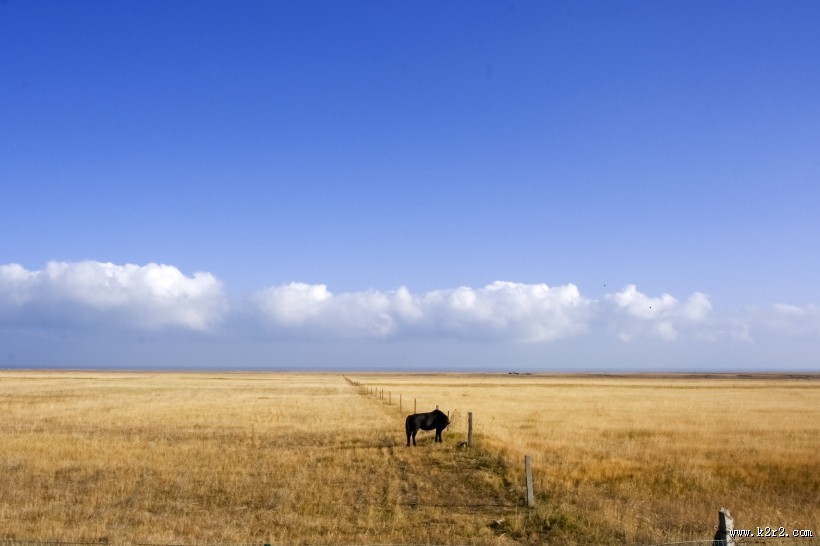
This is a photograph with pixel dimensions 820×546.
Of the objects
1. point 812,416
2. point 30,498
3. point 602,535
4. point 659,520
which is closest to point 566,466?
point 659,520

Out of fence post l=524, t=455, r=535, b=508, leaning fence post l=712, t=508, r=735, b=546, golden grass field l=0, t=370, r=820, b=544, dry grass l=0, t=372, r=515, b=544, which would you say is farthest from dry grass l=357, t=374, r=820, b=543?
leaning fence post l=712, t=508, r=735, b=546

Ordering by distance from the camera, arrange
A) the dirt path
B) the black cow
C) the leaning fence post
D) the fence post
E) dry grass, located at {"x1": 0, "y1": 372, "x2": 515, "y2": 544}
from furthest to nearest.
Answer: the black cow < the fence post < the dirt path < dry grass, located at {"x1": 0, "y1": 372, "x2": 515, "y2": 544} < the leaning fence post

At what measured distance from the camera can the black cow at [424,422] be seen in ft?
84.4

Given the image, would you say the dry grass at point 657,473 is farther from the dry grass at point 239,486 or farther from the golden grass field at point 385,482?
the dry grass at point 239,486

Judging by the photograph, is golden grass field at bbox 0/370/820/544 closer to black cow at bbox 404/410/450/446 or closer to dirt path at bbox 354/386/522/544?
dirt path at bbox 354/386/522/544

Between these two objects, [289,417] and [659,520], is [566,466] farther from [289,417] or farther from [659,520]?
[289,417]

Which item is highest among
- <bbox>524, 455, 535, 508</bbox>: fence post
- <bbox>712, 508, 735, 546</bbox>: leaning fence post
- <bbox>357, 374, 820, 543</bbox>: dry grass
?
<bbox>712, 508, 735, 546</bbox>: leaning fence post

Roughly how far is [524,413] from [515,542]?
31.6 metres

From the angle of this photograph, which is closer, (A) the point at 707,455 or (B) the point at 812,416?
(A) the point at 707,455

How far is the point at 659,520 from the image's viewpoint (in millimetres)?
13852

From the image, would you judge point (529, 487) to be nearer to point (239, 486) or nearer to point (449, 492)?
point (449, 492)

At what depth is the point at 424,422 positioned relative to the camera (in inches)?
1030

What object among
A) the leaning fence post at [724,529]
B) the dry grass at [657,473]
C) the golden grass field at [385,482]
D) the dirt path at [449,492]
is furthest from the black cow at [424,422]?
the leaning fence post at [724,529]

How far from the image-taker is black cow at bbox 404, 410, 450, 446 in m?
25.7
